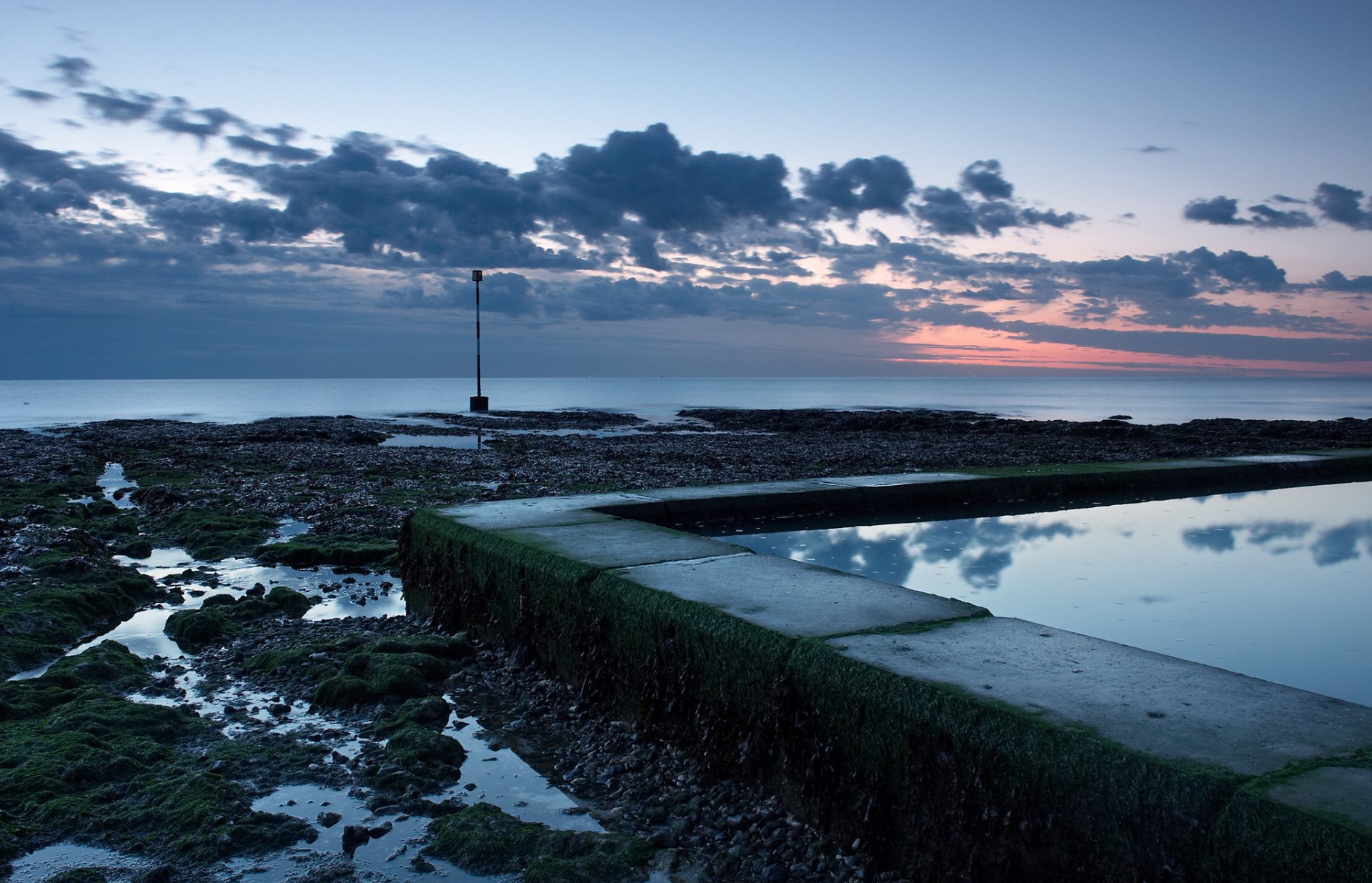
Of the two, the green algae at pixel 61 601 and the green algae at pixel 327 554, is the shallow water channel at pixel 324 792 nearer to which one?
the green algae at pixel 61 601

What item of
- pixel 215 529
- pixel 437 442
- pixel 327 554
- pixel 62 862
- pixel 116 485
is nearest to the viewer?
pixel 62 862

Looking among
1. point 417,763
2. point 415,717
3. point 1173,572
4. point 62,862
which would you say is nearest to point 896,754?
point 417,763

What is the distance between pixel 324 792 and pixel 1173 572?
19.1ft

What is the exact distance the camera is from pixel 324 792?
3.82m

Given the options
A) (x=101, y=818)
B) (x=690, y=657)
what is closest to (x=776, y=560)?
(x=690, y=657)

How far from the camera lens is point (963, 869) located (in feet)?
8.77

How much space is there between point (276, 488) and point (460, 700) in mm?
10861

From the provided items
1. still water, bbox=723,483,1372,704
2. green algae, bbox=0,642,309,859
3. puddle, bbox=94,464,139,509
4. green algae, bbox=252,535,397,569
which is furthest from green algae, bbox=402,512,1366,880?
puddle, bbox=94,464,139,509

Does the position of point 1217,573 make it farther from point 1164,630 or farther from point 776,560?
A: point 776,560

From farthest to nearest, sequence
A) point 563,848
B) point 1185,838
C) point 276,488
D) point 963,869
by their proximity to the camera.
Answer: point 276,488 < point 563,848 < point 963,869 < point 1185,838

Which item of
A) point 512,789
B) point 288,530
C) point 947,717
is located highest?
point 947,717

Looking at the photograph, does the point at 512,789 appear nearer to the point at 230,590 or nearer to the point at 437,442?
the point at 230,590

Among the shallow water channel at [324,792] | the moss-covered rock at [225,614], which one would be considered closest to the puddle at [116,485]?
the moss-covered rock at [225,614]

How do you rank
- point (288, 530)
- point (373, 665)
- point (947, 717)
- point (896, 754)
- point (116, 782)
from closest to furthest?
point (947, 717) < point (896, 754) < point (116, 782) < point (373, 665) < point (288, 530)
